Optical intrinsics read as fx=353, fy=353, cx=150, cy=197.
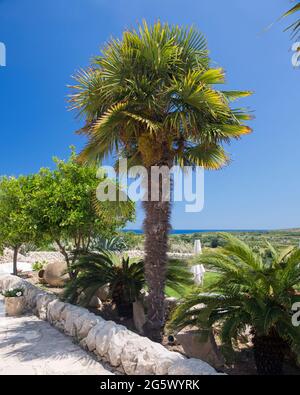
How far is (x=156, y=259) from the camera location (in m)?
7.80

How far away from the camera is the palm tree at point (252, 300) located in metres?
5.71

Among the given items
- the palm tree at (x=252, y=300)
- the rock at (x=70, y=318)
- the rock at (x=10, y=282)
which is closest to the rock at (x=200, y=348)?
the palm tree at (x=252, y=300)

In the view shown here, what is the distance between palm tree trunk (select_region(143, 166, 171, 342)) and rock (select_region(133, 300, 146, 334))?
58 cm

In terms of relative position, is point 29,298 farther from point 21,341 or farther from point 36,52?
point 36,52

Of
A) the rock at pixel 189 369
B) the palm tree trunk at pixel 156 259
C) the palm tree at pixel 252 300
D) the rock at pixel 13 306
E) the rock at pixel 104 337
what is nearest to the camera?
the rock at pixel 189 369

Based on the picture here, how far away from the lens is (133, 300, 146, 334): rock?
845cm

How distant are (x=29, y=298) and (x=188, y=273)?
16.1 ft

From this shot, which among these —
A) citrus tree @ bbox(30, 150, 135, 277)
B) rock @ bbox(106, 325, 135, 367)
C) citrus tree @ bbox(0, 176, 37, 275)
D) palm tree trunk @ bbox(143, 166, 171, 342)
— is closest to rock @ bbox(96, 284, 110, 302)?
citrus tree @ bbox(30, 150, 135, 277)

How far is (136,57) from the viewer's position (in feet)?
24.8

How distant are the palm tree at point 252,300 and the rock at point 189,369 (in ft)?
4.24

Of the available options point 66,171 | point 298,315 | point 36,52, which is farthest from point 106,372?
point 36,52

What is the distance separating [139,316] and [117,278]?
4.27 feet

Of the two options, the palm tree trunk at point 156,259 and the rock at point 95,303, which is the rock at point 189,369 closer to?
the palm tree trunk at point 156,259

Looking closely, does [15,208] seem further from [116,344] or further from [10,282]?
[116,344]
